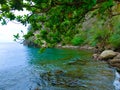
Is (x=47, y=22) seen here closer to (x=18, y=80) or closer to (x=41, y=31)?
(x=41, y=31)

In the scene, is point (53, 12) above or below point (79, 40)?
above

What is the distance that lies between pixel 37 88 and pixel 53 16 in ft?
31.4

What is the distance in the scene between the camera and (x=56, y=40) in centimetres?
1308

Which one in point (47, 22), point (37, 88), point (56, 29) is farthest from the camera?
point (37, 88)

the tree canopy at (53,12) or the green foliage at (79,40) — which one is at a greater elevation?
the tree canopy at (53,12)

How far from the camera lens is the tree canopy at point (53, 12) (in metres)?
9.36

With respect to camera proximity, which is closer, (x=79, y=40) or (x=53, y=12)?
(x=53, y=12)

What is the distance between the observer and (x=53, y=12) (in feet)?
36.6

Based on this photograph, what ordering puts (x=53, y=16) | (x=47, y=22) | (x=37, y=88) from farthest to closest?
(x=37, y=88) → (x=47, y=22) → (x=53, y=16)

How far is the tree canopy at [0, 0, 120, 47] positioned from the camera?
9.36 metres

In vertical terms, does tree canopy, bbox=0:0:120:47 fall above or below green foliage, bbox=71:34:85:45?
above

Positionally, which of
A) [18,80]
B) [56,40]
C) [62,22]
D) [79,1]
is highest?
[79,1]

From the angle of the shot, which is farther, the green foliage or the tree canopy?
the green foliage

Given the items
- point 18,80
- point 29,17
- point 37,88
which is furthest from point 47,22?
point 18,80
